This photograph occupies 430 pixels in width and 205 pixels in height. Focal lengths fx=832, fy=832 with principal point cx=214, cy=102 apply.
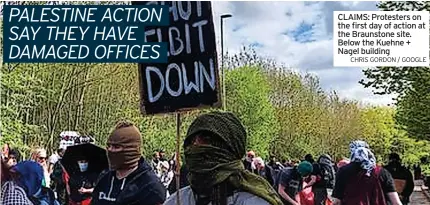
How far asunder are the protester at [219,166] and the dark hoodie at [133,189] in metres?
1.89

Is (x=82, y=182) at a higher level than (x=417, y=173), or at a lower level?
higher

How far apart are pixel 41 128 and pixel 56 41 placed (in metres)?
15.3

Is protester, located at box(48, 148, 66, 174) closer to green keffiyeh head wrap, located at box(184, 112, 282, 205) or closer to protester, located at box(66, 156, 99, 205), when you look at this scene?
protester, located at box(66, 156, 99, 205)

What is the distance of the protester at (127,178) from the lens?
15.4ft

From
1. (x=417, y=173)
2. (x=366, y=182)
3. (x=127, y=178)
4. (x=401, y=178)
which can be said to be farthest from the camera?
(x=417, y=173)

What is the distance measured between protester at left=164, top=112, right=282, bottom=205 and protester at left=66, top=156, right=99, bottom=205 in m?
5.12

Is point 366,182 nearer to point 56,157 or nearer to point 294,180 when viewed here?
point 294,180

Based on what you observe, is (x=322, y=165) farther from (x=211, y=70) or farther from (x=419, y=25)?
(x=211, y=70)

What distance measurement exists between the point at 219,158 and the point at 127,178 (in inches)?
86.9

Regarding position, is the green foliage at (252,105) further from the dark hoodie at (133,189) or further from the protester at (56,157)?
the dark hoodie at (133,189)

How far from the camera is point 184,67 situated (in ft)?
15.6

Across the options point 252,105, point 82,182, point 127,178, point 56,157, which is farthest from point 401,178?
point 252,105

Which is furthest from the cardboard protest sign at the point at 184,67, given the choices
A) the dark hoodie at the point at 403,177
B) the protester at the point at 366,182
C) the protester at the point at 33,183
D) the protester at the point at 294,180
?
the dark hoodie at the point at 403,177

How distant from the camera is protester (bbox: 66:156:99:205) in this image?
25.8 feet
